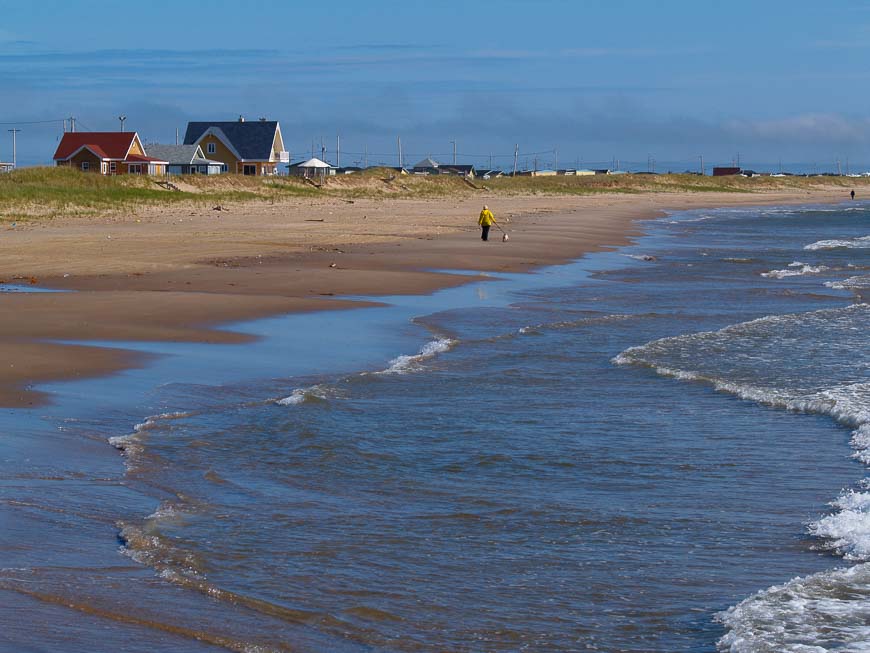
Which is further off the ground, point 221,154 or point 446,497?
point 221,154

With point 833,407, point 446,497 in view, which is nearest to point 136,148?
point 833,407

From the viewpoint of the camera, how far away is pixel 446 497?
24.5ft

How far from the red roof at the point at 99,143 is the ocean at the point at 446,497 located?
187ft

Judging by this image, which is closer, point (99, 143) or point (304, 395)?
point (304, 395)

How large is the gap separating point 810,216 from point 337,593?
61169 millimetres

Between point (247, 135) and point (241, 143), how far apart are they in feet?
2.50

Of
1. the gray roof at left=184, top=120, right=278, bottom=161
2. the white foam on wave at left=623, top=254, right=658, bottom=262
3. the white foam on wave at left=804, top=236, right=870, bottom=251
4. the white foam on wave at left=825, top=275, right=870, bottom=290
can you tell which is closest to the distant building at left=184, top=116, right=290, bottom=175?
the gray roof at left=184, top=120, right=278, bottom=161

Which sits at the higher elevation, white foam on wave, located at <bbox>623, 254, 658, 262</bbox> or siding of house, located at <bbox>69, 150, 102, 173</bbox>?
siding of house, located at <bbox>69, 150, 102, 173</bbox>

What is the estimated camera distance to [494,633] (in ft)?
17.0

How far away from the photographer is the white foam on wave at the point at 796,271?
80.3 ft

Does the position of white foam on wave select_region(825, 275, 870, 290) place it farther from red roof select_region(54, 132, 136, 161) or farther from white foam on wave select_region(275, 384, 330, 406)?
red roof select_region(54, 132, 136, 161)

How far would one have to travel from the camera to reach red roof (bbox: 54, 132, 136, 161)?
224ft

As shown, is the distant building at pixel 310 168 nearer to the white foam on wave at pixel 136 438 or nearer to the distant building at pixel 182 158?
the distant building at pixel 182 158

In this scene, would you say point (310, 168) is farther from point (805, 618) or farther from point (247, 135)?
point (805, 618)
